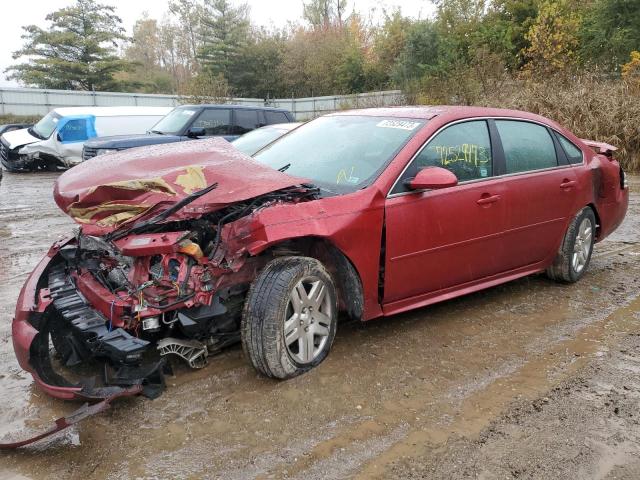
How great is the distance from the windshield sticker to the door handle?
28.8 inches

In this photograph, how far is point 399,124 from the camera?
4.12m

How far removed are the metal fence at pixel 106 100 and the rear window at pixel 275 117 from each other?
991cm

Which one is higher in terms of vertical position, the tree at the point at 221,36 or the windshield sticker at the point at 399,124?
the tree at the point at 221,36

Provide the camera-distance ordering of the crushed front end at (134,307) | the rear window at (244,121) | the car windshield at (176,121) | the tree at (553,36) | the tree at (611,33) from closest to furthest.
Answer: the crushed front end at (134,307), the car windshield at (176,121), the rear window at (244,121), the tree at (611,33), the tree at (553,36)

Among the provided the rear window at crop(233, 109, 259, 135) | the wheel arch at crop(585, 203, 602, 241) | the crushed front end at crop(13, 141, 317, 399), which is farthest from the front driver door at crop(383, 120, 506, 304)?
the rear window at crop(233, 109, 259, 135)

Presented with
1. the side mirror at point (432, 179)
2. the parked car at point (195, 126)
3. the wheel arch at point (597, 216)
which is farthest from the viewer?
the parked car at point (195, 126)

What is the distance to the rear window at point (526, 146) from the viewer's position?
4.46m

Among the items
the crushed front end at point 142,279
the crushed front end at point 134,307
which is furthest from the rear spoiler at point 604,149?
the crushed front end at point 134,307

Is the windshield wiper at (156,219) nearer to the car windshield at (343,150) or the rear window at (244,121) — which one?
the car windshield at (343,150)

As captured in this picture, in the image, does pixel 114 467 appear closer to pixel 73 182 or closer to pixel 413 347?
pixel 73 182

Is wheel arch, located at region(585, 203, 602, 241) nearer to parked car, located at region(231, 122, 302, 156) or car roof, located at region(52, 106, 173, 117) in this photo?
parked car, located at region(231, 122, 302, 156)

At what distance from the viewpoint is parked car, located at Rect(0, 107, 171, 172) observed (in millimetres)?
14081

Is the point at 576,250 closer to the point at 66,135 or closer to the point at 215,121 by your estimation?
the point at 215,121

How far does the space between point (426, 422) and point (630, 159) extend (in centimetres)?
1358
